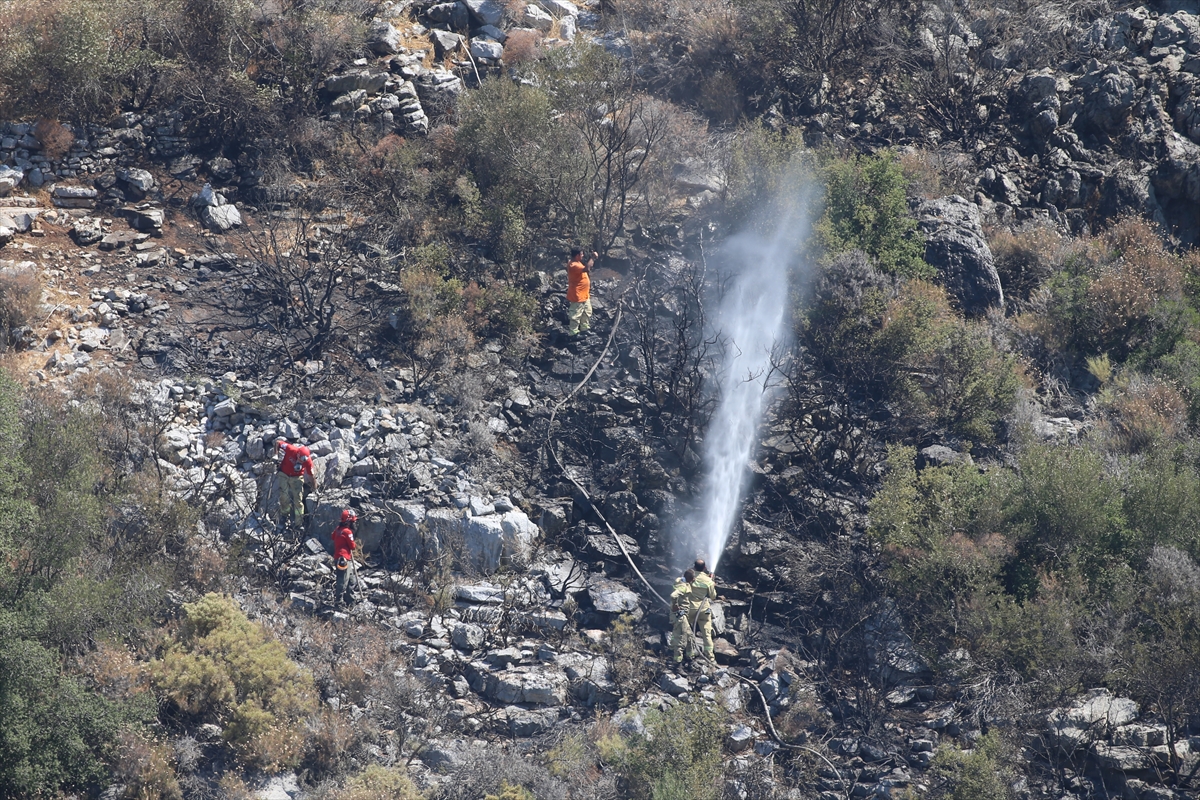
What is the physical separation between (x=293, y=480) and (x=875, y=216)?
38.1 ft

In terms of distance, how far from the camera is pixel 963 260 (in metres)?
19.2

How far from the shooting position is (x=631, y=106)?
20.0 m

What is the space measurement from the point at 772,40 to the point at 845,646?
48.8 ft

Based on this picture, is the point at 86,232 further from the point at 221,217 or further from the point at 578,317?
the point at 578,317

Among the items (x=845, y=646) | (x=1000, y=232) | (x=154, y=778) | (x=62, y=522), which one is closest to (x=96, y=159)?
(x=62, y=522)

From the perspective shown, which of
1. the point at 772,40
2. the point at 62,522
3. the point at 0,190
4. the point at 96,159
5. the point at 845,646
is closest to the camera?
the point at 62,522

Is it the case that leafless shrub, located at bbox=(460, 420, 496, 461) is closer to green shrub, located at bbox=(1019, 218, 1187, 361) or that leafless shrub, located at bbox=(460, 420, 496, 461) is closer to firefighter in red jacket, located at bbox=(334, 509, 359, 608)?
firefighter in red jacket, located at bbox=(334, 509, 359, 608)

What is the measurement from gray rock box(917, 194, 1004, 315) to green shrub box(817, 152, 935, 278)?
1.15ft

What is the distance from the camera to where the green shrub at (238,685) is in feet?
40.1

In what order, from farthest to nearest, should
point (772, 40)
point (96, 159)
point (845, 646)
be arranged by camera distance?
point (772, 40), point (96, 159), point (845, 646)

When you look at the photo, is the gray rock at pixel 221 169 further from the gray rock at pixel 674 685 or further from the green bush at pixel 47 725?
the gray rock at pixel 674 685

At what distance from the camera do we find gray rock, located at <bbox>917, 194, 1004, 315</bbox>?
19062 mm

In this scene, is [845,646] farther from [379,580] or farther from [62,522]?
[62,522]

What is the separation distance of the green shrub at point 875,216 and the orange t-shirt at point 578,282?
458cm
